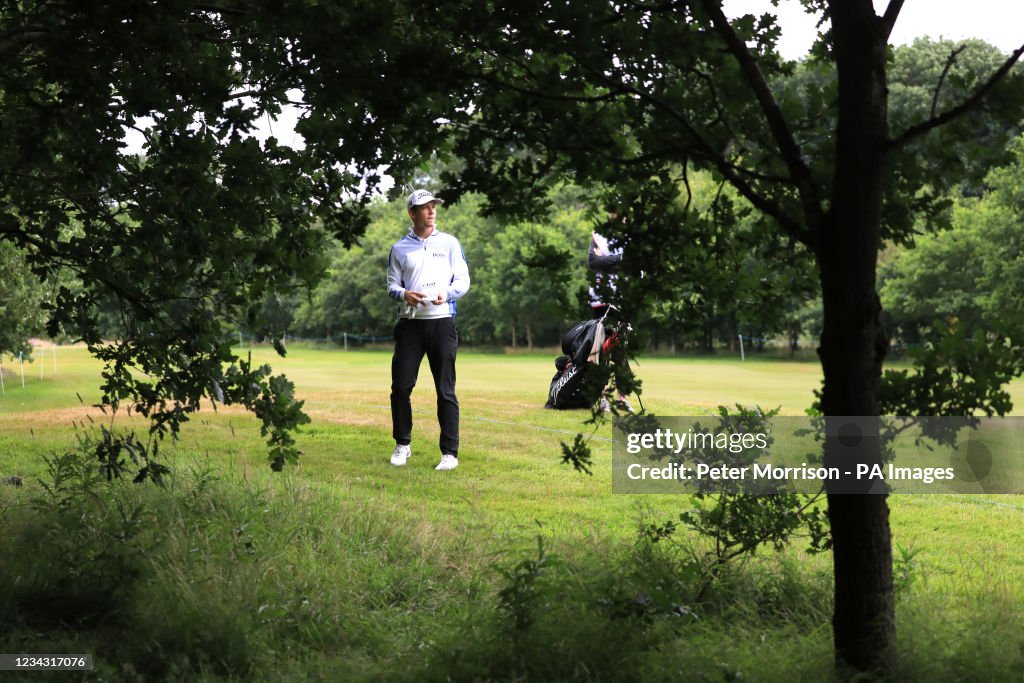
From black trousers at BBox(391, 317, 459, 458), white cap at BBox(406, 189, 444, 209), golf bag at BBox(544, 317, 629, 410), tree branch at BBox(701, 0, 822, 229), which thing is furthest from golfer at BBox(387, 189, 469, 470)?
tree branch at BBox(701, 0, 822, 229)

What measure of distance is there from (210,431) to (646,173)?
30.9 feet

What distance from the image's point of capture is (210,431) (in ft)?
40.5

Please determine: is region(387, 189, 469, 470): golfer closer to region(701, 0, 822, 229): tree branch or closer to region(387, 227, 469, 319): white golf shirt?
region(387, 227, 469, 319): white golf shirt

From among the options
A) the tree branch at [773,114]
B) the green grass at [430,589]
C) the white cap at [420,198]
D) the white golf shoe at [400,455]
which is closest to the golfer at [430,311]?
the white cap at [420,198]

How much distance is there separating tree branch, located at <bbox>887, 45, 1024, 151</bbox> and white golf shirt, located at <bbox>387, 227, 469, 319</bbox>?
6.02m

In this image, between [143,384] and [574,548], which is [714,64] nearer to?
[574,548]

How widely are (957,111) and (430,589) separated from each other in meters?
3.38

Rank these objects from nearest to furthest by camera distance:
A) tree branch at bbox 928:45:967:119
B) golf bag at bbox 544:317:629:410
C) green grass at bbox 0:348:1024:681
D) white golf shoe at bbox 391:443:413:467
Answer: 1. tree branch at bbox 928:45:967:119
2. green grass at bbox 0:348:1024:681
3. white golf shoe at bbox 391:443:413:467
4. golf bag at bbox 544:317:629:410

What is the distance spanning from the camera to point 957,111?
344 cm

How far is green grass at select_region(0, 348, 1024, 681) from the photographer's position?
13.5 feet

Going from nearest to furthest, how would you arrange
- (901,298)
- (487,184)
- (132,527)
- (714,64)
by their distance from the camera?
(714,64), (487,184), (132,527), (901,298)

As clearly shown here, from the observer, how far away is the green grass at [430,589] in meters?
4.12

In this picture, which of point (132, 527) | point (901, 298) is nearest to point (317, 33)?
point (132, 527)

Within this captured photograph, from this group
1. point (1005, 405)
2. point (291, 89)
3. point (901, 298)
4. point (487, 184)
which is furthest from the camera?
point (901, 298)
